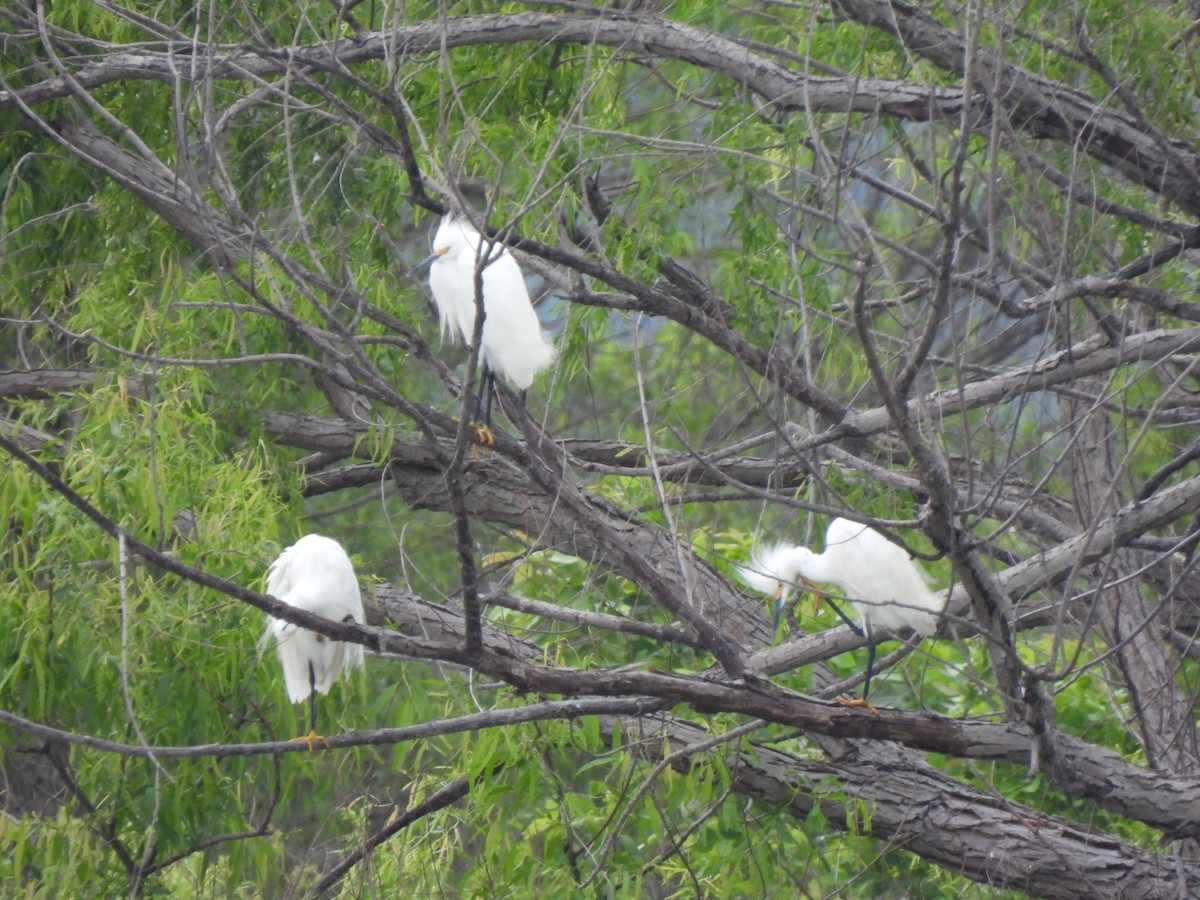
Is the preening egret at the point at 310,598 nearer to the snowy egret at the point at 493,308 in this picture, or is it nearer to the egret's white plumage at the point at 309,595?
the egret's white plumage at the point at 309,595

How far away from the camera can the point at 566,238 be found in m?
3.65

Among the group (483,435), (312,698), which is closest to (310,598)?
(312,698)

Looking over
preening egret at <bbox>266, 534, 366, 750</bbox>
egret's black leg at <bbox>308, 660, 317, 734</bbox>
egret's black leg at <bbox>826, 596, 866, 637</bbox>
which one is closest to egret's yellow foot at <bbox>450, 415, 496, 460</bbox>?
preening egret at <bbox>266, 534, 366, 750</bbox>

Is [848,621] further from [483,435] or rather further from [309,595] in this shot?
[309,595]

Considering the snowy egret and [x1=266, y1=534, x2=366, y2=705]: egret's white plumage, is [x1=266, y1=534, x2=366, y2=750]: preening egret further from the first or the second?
the snowy egret

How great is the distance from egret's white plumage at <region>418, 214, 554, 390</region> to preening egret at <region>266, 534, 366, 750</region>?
0.68 meters

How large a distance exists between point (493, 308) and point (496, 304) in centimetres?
2

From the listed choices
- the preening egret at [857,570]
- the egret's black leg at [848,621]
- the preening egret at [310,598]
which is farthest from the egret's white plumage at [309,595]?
the egret's black leg at [848,621]

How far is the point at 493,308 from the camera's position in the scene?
347 centimetres

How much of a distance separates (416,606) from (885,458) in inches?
54.0

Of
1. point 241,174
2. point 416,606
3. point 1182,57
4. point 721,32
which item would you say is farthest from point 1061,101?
point 241,174

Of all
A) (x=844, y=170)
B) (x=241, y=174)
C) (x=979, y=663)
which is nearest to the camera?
(x=844, y=170)

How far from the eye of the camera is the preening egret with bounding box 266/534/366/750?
308cm

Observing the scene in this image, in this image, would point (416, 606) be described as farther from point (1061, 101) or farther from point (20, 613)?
point (1061, 101)
